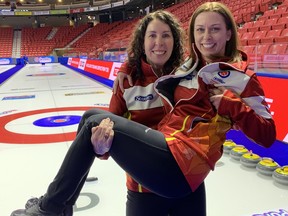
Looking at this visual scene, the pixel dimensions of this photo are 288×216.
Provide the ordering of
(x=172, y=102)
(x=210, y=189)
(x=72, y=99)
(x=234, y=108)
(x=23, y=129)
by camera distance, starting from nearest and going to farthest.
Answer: (x=234, y=108), (x=172, y=102), (x=210, y=189), (x=23, y=129), (x=72, y=99)

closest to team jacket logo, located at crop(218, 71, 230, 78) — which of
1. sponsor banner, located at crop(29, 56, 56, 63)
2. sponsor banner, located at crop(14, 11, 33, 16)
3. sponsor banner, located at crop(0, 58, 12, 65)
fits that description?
sponsor banner, located at crop(29, 56, 56, 63)

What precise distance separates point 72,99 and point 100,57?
4.27m

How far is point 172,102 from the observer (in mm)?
1121

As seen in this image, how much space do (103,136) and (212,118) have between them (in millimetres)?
385

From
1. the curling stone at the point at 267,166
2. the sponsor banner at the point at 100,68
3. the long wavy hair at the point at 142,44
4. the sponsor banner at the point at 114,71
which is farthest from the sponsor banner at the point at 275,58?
the sponsor banner at the point at 100,68

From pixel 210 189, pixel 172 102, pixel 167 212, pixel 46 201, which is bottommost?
pixel 210 189

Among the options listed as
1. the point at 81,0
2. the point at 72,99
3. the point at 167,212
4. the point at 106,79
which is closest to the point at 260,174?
the point at 167,212

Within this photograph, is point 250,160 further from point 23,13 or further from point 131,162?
point 23,13

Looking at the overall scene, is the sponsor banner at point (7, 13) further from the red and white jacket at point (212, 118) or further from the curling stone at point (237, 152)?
the red and white jacket at point (212, 118)

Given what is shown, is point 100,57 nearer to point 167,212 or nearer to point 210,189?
point 210,189

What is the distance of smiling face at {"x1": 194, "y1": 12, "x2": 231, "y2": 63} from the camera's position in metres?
1.10

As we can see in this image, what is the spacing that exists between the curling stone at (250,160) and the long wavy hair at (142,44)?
47.5 inches

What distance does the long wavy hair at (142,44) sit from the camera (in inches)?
51.4

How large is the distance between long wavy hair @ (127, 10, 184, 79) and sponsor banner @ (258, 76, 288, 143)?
1155 millimetres
